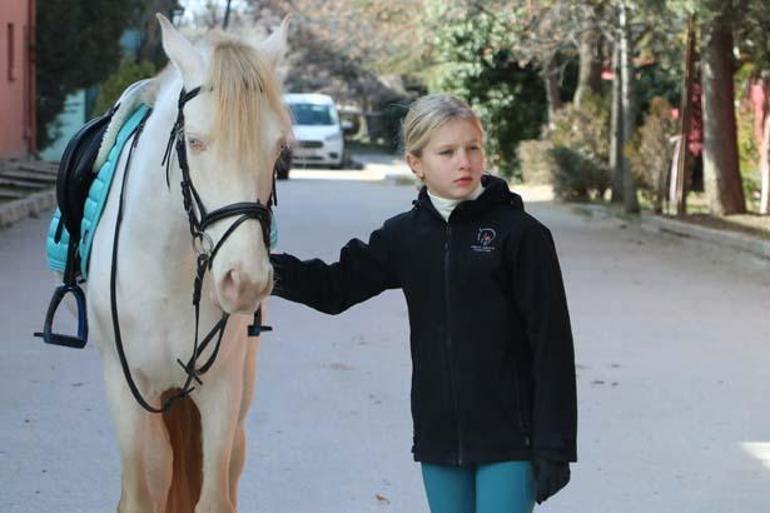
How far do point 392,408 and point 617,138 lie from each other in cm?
1723

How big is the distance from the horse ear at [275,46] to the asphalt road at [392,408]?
2639mm

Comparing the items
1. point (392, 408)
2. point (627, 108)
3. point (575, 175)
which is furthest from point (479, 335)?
point (575, 175)

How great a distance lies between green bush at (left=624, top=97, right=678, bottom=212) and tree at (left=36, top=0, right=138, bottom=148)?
37.0 ft

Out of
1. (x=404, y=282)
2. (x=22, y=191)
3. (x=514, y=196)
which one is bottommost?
(x=22, y=191)

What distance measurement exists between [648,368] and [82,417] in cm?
406

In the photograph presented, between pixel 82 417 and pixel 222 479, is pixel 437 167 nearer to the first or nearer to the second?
pixel 222 479

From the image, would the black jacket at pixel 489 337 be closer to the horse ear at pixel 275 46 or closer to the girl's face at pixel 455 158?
the girl's face at pixel 455 158

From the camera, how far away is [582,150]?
91.1ft

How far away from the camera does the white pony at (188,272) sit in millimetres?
3994

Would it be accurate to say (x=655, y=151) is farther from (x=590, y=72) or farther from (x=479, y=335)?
(x=479, y=335)

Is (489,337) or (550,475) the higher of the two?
(489,337)

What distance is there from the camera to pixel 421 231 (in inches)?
168

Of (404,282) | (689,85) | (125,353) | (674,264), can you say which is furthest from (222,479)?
(689,85)

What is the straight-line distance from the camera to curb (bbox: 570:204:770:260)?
17203mm
